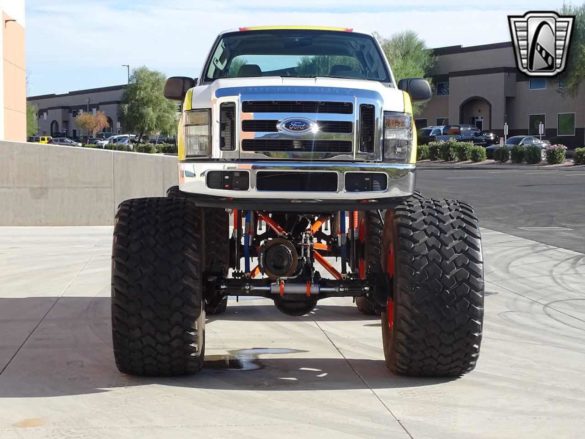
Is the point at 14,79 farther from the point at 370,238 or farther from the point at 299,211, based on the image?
the point at 299,211

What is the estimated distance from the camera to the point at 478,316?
6695 mm

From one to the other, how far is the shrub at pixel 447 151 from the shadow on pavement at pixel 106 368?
179ft

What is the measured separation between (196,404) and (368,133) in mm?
2049

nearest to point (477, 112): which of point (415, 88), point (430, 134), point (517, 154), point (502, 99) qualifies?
point (502, 99)

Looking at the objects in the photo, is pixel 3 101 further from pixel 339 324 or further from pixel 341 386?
pixel 341 386

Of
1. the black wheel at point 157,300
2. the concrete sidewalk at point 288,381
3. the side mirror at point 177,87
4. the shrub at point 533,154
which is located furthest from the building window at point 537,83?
the black wheel at point 157,300

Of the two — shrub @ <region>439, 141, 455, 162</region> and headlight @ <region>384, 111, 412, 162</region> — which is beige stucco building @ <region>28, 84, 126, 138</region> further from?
headlight @ <region>384, 111, 412, 162</region>

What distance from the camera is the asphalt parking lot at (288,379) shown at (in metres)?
5.81

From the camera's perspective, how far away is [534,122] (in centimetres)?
7744

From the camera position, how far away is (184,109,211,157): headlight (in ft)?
22.4

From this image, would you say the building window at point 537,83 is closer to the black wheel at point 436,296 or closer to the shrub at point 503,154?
the shrub at point 503,154

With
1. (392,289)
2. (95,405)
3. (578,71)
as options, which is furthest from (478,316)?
(578,71)

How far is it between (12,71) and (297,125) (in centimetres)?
2498

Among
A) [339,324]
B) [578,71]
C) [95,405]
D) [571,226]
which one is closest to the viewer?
[95,405]
